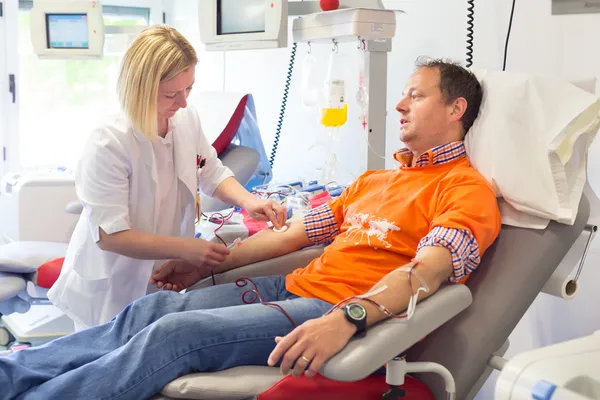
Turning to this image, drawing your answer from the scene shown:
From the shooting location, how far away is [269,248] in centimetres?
193

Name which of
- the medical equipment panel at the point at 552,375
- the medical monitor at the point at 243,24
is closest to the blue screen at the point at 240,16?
the medical monitor at the point at 243,24

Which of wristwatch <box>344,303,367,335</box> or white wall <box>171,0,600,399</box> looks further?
white wall <box>171,0,600,399</box>

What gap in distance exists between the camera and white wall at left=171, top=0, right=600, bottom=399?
6.70 feet

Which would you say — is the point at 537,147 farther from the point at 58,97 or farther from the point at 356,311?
the point at 58,97

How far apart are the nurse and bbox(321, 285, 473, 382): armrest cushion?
2.19 ft

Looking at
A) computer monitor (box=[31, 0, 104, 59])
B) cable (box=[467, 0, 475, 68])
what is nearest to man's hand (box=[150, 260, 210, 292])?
cable (box=[467, 0, 475, 68])

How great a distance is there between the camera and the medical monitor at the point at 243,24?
2.46 metres

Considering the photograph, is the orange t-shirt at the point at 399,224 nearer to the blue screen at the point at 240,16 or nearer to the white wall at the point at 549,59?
the white wall at the point at 549,59

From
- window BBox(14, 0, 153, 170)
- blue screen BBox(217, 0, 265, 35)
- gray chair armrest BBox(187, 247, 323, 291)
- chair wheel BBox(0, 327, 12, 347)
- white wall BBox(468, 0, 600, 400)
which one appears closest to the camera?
gray chair armrest BBox(187, 247, 323, 291)

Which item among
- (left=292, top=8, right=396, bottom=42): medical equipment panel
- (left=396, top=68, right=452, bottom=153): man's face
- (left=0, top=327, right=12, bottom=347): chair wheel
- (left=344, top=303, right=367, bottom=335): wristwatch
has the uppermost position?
(left=292, top=8, right=396, bottom=42): medical equipment panel

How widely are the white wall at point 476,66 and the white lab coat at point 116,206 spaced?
41.3 inches

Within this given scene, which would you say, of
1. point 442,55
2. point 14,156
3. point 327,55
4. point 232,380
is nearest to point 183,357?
point 232,380

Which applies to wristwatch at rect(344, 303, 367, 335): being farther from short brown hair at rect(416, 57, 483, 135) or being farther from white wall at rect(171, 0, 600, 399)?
white wall at rect(171, 0, 600, 399)

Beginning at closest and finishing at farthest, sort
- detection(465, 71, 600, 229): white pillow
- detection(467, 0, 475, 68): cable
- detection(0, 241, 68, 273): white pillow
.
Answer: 1. detection(465, 71, 600, 229): white pillow
2. detection(467, 0, 475, 68): cable
3. detection(0, 241, 68, 273): white pillow
